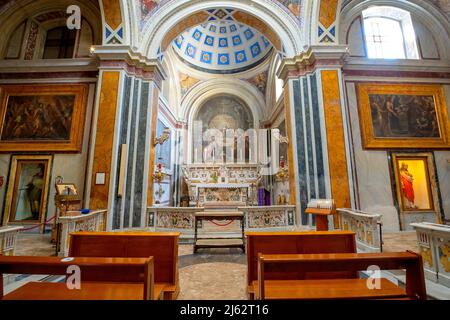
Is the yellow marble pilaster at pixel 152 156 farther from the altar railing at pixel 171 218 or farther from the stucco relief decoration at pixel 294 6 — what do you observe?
the stucco relief decoration at pixel 294 6

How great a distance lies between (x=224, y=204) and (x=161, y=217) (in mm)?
5168

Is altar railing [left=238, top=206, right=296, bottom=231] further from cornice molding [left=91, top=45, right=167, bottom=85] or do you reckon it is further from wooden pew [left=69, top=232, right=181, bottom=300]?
cornice molding [left=91, top=45, right=167, bottom=85]

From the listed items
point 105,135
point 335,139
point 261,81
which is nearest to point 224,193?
point 335,139

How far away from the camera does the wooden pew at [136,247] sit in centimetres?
288

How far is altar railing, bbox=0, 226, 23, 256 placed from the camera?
3.29 meters

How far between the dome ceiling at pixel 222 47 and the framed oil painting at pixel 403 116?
712 cm

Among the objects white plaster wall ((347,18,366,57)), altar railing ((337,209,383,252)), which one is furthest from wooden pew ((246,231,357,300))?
white plaster wall ((347,18,366,57))

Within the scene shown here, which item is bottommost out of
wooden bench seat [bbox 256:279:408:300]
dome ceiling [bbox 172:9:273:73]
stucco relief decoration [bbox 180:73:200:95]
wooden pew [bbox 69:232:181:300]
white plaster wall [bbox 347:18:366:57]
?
wooden bench seat [bbox 256:279:408:300]

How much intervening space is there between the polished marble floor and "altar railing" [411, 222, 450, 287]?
5.56ft

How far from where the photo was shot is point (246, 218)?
266 inches

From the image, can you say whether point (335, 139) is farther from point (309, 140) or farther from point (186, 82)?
point (186, 82)

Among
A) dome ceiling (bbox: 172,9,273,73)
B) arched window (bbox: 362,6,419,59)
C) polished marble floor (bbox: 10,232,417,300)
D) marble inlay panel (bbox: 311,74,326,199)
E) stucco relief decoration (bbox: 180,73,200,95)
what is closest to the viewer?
polished marble floor (bbox: 10,232,417,300)

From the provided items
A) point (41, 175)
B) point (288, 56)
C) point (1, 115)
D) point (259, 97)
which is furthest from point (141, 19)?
point (259, 97)

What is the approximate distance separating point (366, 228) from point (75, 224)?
6.60m
